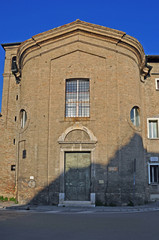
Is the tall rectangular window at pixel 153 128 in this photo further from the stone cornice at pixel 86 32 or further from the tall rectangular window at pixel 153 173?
the stone cornice at pixel 86 32

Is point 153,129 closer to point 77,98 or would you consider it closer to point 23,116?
point 77,98

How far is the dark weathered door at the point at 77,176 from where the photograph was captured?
1661 cm

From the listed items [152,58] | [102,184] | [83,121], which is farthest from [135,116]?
[152,58]

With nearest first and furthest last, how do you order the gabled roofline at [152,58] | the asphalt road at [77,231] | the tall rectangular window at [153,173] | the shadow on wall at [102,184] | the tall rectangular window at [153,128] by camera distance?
the asphalt road at [77,231]
the shadow on wall at [102,184]
the tall rectangular window at [153,173]
the tall rectangular window at [153,128]
the gabled roofline at [152,58]

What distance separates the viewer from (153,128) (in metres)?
21.0

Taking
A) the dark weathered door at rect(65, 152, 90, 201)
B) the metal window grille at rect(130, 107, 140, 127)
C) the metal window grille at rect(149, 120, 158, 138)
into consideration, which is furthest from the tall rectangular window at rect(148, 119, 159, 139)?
the dark weathered door at rect(65, 152, 90, 201)

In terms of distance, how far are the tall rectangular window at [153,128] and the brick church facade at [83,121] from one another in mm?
909

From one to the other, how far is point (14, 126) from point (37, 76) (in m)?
5.46

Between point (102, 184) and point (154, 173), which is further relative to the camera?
point (154, 173)

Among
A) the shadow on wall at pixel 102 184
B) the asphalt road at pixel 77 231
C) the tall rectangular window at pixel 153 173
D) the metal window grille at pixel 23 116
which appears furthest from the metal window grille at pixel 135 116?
the asphalt road at pixel 77 231

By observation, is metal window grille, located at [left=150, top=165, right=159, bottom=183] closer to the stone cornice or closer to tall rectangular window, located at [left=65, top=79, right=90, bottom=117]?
tall rectangular window, located at [left=65, top=79, right=90, bottom=117]

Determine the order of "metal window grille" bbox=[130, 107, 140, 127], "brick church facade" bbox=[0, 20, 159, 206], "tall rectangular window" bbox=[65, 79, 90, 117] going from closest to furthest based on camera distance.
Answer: "brick church facade" bbox=[0, 20, 159, 206]
"tall rectangular window" bbox=[65, 79, 90, 117]
"metal window grille" bbox=[130, 107, 140, 127]

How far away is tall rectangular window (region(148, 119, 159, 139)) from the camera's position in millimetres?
20938

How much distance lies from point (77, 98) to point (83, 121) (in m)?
1.69
